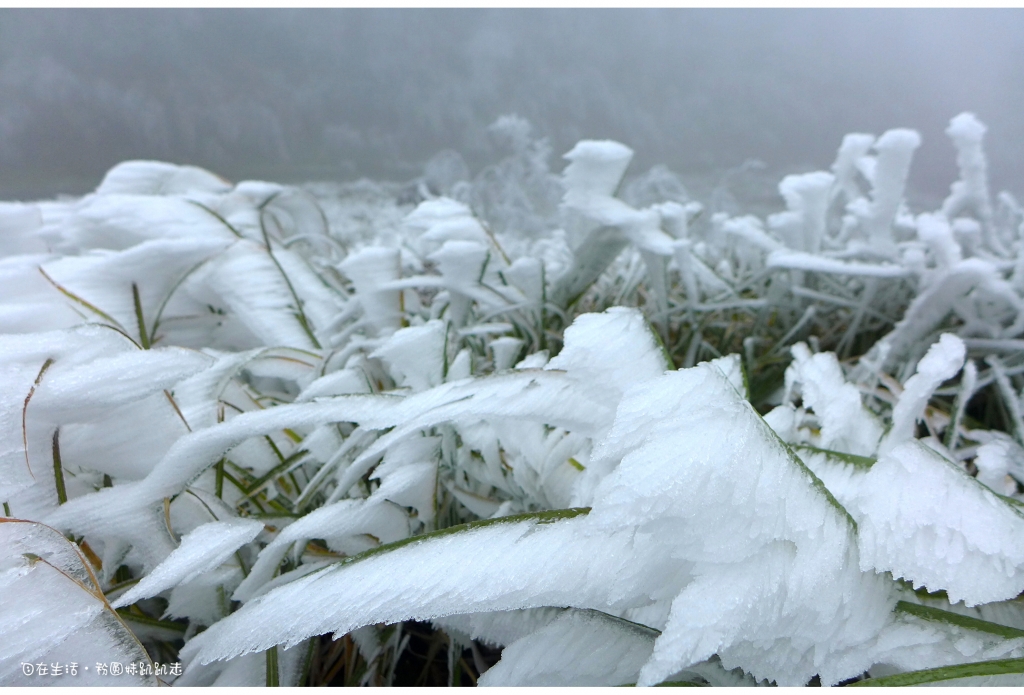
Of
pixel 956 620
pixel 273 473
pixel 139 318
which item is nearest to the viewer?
pixel 956 620

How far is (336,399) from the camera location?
35 centimetres

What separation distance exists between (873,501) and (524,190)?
A: 123 cm

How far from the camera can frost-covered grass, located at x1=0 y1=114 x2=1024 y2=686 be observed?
22 cm

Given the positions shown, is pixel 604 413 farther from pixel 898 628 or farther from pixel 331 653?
pixel 331 653

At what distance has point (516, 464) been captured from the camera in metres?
0.34

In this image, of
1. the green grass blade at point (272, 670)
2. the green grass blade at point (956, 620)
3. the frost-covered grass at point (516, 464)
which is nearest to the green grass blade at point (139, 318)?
the frost-covered grass at point (516, 464)

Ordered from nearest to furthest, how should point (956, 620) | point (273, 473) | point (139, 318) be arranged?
point (956, 620) < point (273, 473) < point (139, 318)

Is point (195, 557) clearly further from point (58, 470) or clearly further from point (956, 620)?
point (956, 620)

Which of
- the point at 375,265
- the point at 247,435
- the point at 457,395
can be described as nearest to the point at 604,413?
the point at 457,395

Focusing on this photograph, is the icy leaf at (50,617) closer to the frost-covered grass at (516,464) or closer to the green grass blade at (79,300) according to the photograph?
the frost-covered grass at (516,464)

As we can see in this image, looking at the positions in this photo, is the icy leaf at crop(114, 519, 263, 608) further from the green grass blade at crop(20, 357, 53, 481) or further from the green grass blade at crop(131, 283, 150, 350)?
the green grass blade at crop(131, 283, 150, 350)

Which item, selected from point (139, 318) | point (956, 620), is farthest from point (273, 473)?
point (956, 620)

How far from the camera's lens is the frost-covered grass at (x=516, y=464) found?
0.22 meters

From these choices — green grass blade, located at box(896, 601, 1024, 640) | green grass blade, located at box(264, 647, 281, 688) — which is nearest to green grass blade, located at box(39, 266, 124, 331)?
green grass blade, located at box(264, 647, 281, 688)
